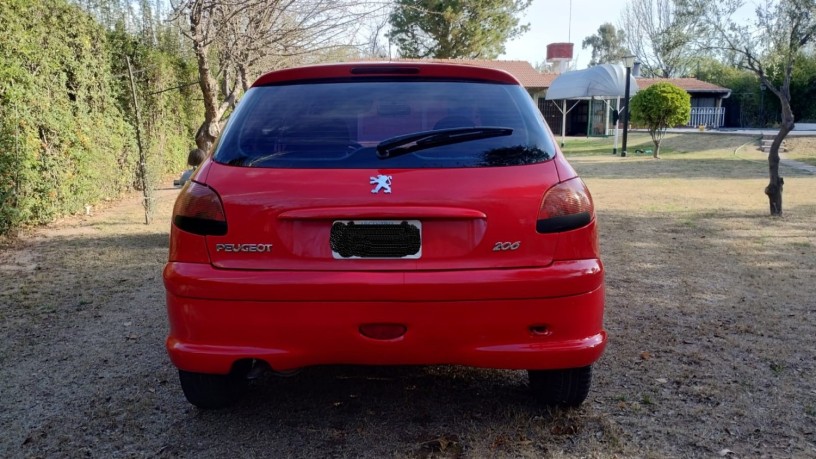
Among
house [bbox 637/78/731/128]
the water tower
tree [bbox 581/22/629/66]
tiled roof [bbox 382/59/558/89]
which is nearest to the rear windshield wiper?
tiled roof [bbox 382/59/558/89]

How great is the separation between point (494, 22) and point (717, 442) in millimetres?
37775

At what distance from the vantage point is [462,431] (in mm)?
2908

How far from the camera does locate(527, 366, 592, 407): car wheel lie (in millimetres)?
2977

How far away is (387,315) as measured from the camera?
2500 millimetres

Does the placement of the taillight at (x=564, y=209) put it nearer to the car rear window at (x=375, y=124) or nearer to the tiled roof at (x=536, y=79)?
the car rear window at (x=375, y=124)

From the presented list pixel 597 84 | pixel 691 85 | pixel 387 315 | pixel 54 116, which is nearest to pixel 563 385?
pixel 387 315

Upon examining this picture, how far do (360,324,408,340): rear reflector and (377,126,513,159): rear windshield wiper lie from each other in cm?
70

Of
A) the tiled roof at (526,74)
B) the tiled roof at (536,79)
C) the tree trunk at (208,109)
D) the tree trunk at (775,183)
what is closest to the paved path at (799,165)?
the tree trunk at (775,183)

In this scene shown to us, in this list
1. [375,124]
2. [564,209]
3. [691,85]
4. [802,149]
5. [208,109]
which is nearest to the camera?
[564,209]

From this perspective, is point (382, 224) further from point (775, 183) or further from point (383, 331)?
point (775, 183)

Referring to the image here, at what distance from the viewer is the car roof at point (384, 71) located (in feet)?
9.71

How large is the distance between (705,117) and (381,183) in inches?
1656

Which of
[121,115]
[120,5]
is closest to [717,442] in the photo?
[121,115]

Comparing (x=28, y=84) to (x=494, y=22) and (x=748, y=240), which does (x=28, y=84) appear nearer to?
(x=748, y=240)
